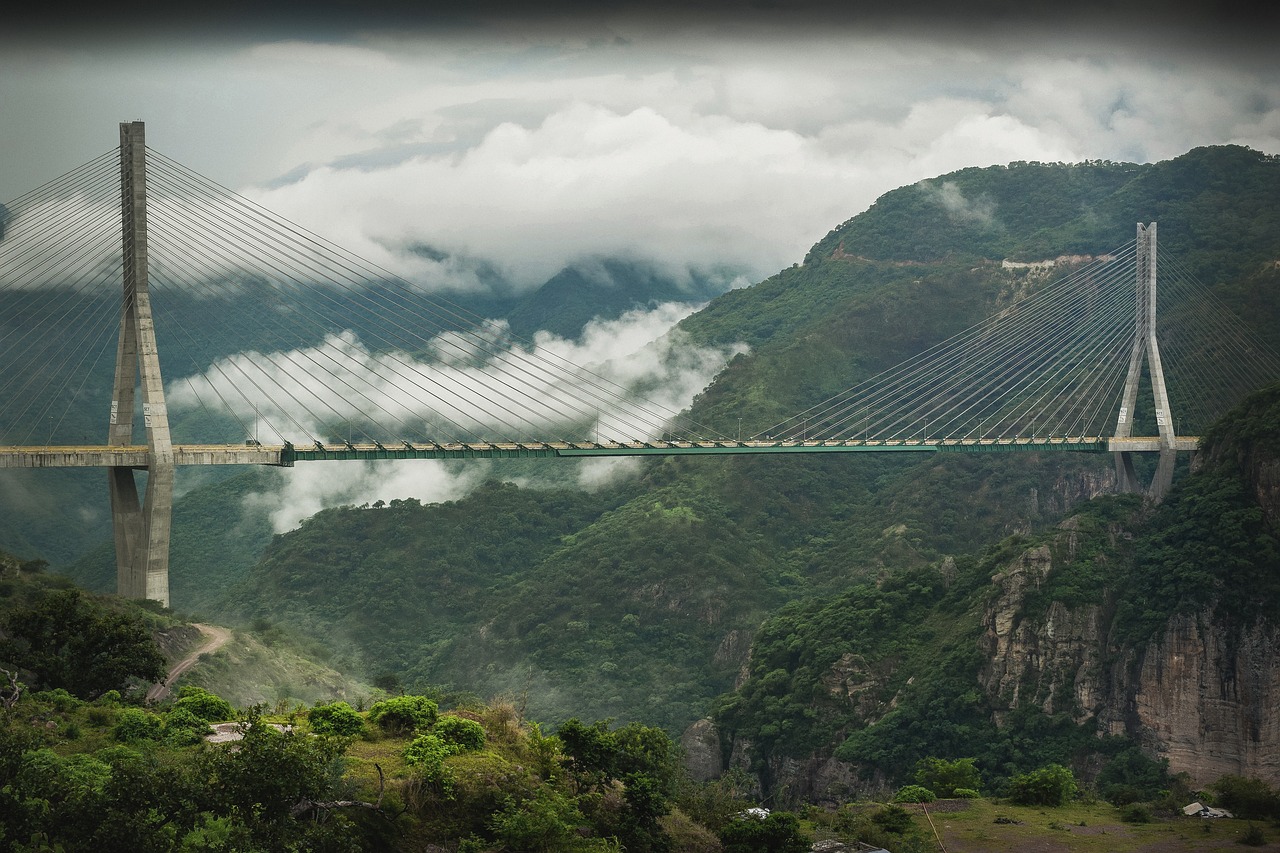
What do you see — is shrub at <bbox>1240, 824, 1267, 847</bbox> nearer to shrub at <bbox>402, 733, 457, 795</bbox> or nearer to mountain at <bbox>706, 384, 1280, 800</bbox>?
mountain at <bbox>706, 384, 1280, 800</bbox>

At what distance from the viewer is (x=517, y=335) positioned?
8900cm

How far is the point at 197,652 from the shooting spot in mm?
37000

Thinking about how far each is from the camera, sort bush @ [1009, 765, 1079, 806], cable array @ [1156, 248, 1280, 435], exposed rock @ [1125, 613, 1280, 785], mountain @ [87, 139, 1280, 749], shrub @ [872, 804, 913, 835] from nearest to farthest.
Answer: shrub @ [872, 804, 913, 835] → bush @ [1009, 765, 1079, 806] → exposed rock @ [1125, 613, 1280, 785] → cable array @ [1156, 248, 1280, 435] → mountain @ [87, 139, 1280, 749]

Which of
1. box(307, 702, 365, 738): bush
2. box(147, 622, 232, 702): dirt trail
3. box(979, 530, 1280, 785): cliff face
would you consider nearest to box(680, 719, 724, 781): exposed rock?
box(979, 530, 1280, 785): cliff face

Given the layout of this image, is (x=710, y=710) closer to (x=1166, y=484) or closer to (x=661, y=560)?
(x=661, y=560)

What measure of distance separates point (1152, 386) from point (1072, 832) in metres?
27.9

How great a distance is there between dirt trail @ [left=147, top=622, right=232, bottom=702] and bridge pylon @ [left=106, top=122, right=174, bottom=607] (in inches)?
86.7

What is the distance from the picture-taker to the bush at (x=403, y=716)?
21891 millimetres

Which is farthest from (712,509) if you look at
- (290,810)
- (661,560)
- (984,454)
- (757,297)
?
(290,810)

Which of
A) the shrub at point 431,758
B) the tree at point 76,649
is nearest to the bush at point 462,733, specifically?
the shrub at point 431,758

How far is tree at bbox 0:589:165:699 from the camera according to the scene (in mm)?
25312

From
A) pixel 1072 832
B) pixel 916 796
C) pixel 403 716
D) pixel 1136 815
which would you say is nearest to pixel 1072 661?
pixel 916 796

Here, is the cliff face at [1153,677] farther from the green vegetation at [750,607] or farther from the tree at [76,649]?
the tree at [76,649]

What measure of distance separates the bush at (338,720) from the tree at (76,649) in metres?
6.40
